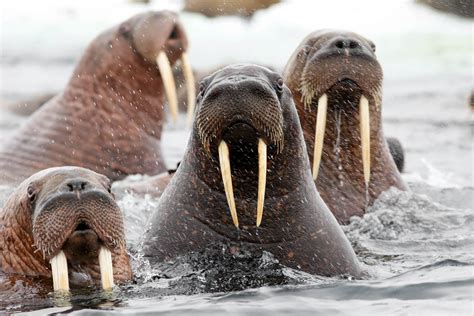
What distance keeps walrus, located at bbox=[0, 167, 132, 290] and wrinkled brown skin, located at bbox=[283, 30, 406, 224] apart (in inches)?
97.0

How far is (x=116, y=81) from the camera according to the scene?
11867 millimetres

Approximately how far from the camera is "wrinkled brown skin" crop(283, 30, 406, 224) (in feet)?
27.5

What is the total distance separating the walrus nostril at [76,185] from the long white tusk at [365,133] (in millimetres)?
2757

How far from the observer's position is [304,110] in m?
8.66

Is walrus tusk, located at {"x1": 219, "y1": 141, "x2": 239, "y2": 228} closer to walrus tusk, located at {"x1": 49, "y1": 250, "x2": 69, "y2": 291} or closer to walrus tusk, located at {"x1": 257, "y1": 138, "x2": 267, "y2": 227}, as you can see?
walrus tusk, located at {"x1": 257, "y1": 138, "x2": 267, "y2": 227}

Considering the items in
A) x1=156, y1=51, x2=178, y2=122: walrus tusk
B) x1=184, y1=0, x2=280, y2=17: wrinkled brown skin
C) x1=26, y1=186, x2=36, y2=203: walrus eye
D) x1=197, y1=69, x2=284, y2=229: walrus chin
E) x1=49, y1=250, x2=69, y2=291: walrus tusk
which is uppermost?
x1=184, y1=0, x2=280, y2=17: wrinkled brown skin

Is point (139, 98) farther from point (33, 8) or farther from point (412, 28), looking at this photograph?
point (33, 8)

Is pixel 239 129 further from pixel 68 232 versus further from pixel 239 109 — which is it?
pixel 68 232

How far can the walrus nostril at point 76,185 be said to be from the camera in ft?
20.0

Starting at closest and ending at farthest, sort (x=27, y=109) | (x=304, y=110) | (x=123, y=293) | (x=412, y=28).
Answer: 1. (x=123, y=293)
2. (x=304, y=110)
3. (x=27, y=109)
4. (x=412, y=28)

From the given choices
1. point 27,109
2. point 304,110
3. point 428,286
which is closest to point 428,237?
point 304,110

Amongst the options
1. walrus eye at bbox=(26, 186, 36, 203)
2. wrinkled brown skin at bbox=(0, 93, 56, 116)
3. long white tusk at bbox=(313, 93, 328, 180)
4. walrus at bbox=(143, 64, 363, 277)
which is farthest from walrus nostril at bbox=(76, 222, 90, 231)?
wrinkled brown skin at bbox=(0, 93, 56, 116)

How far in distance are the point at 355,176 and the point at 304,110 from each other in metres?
0.66

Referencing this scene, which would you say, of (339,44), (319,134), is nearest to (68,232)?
(319,134)
